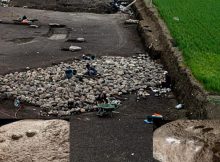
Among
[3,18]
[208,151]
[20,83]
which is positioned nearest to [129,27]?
[3,18]

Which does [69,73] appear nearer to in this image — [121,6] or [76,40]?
[76,40]

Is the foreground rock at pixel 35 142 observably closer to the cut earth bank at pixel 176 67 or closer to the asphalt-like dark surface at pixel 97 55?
the asphalt-like dark surface at pixel 97 55

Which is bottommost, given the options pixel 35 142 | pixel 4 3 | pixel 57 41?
pixel 4 3

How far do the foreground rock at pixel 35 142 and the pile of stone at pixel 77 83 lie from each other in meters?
2.11

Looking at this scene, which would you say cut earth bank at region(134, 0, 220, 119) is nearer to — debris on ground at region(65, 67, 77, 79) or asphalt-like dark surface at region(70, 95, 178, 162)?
asphalt-like dark surface at region(70, 95, 178, 162)

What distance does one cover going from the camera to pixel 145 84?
1105cm

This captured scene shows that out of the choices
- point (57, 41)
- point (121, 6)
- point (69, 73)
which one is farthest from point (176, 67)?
point (121, 6)

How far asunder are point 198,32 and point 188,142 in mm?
7089

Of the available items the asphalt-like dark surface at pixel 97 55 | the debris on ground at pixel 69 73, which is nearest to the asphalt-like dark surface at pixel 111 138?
the asphalt-like dark surface at pixel 97 55

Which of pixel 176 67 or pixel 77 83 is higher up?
pixel 176 67

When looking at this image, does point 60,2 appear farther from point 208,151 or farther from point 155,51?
point 208,151

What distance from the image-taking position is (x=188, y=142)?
277 inches

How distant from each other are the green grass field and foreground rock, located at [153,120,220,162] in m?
1.76

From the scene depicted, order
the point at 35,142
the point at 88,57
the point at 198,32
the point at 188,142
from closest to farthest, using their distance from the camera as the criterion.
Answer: the point at 35,142 → the point at 188,142 → the point at 88,57 → the point at 198,32
